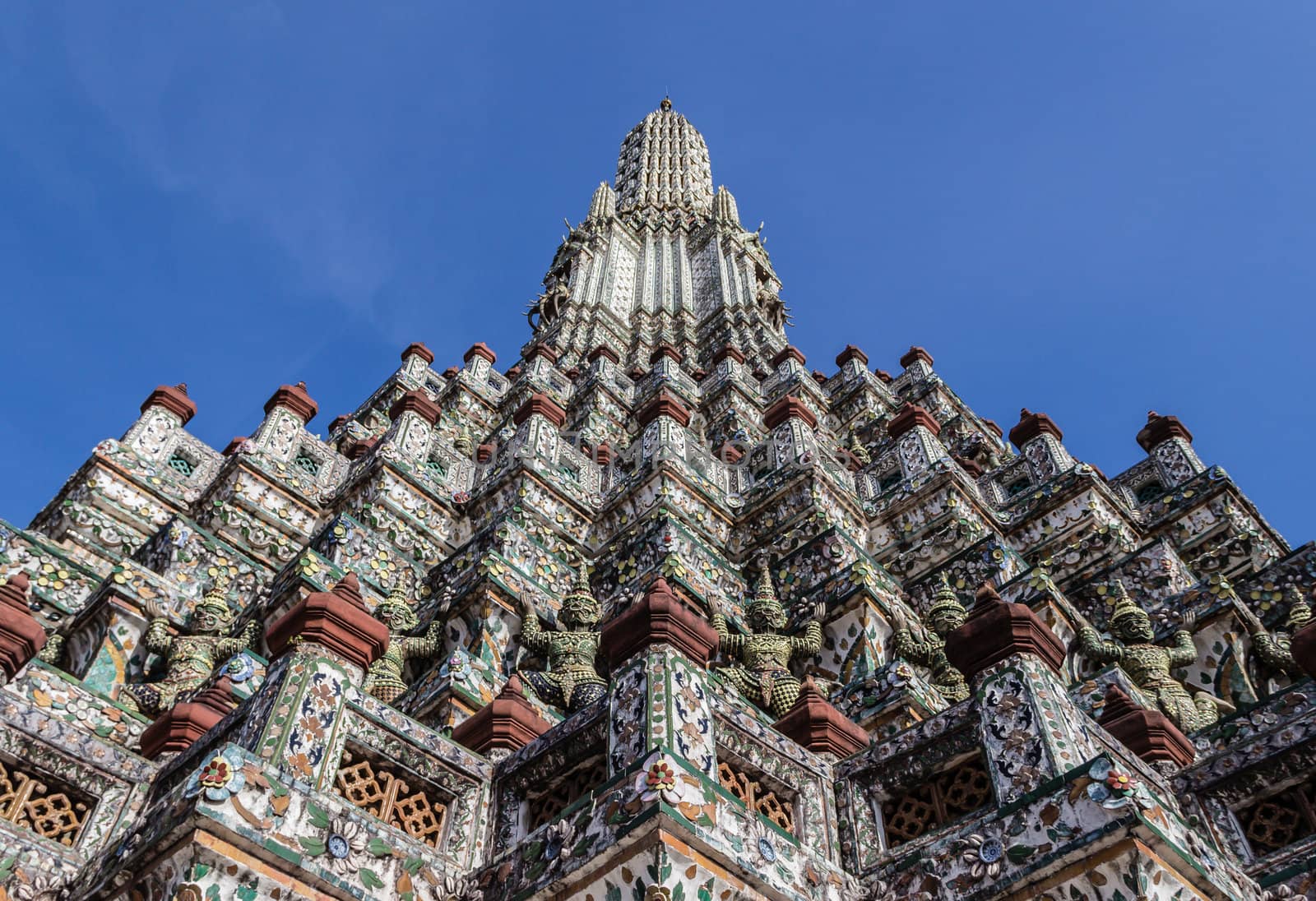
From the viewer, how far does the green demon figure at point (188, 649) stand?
9.84 meters

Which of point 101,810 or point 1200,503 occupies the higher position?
point 1200,503

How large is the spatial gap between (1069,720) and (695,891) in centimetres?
244

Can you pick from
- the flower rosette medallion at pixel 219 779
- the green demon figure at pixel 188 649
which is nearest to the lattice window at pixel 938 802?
the flower rosette medallion at pixel 219 779

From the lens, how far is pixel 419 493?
17.2m

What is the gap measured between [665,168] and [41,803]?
45559 mm

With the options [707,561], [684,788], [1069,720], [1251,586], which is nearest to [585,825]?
[684,788]

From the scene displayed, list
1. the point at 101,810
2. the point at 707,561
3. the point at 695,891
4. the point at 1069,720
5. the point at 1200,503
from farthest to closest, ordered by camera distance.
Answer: the point at 1200,503 → the point at 707,561 → the point at 101,810 → the point at 1069,720 → the point at 695,891

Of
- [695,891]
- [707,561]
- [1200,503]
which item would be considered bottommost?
[695,891]

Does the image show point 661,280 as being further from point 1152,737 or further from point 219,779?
point 219,779

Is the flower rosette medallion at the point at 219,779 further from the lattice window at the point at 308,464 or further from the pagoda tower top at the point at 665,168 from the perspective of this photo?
the pagoda tower top at the point at 665,168

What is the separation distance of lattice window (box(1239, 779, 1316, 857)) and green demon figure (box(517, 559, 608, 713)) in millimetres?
4451

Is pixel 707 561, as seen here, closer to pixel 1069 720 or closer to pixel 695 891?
pixel 1069 720

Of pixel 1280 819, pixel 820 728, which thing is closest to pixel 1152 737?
pixel 1280 819

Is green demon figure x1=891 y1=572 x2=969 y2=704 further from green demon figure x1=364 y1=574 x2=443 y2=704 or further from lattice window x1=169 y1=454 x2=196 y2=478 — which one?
lattice window x1=169 y1=454 x2=196 y2=478
